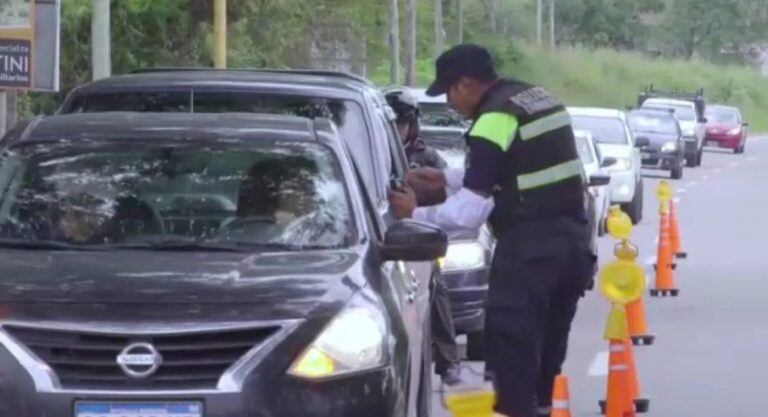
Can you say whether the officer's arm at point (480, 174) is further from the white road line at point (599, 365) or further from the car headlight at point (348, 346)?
the white road line at point (599, 365)

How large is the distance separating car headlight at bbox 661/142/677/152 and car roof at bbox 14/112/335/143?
34792mm

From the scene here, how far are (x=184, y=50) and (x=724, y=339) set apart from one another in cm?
2050

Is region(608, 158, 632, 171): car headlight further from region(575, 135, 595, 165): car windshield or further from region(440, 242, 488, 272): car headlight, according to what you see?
region(440, 242, 488, 272): car headlight

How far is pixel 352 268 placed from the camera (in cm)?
745

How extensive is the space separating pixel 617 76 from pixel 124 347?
84006mm

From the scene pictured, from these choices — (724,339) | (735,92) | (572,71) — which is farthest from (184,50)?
(735,92)

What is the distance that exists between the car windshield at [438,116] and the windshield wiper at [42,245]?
1205cm

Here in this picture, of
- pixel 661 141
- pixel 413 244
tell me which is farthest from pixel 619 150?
pixel 413 244

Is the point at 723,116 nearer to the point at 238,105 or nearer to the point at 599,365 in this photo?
the point at 599,365

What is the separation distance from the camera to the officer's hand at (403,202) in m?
8.91

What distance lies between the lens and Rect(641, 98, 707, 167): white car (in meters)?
50.6

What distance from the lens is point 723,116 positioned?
63812 millimetres

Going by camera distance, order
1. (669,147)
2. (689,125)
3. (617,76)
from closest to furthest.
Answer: (669,147) → (689,125) → (617,76)

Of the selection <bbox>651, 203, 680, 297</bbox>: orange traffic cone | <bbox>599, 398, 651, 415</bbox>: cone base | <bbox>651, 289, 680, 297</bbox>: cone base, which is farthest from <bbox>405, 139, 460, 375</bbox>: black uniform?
<bbox>651, 289, 680, 297</bbox>: cone base
